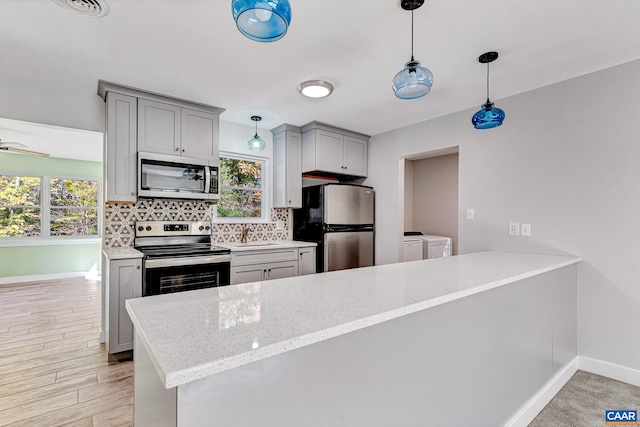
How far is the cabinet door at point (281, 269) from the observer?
3.36m

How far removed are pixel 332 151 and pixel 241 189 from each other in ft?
4.06

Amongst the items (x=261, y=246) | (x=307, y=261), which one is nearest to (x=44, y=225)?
(x=261, y=246)

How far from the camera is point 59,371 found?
247cm

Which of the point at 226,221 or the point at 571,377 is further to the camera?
the point at 226,221

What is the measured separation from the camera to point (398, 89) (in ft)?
5.44

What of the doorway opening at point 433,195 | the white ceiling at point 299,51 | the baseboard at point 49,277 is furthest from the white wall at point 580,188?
the baseboard at point 49,277

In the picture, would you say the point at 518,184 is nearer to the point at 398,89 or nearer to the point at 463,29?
the point at 463,29

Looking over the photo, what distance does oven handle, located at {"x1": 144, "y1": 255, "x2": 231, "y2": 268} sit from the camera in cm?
264

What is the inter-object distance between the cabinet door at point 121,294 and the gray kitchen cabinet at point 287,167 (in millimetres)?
1802

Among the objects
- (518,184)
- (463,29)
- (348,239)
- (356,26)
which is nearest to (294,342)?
(356,26)

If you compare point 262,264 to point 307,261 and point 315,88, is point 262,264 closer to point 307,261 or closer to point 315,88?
point 307,261

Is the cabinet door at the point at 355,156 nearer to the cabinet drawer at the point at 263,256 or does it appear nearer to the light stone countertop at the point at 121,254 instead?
the cabinet drawer at the point at 263,256

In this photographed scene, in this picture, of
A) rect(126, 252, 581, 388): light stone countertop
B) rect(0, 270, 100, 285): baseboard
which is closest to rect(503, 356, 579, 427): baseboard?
rect(126, 252, 581, 388): light stone countertop

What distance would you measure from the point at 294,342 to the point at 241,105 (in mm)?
2869
